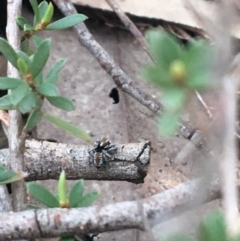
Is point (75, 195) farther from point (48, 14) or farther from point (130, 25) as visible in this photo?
point (130, 25)

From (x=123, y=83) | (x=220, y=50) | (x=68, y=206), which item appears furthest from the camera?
(x=123, y=83)

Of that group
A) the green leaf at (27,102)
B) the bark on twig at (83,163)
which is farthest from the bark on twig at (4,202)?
the green leaf at (27,102)

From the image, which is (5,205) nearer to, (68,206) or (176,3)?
(68,206)

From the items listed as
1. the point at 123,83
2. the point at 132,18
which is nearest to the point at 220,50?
the point at 123,83

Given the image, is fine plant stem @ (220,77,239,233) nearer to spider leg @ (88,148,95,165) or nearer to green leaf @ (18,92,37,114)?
green leaf @ (18,92,37,114)

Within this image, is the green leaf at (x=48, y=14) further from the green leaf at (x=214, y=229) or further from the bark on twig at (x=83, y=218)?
the green leaf at (x=214, y=229)

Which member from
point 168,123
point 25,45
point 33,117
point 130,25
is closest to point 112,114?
point 130,25
